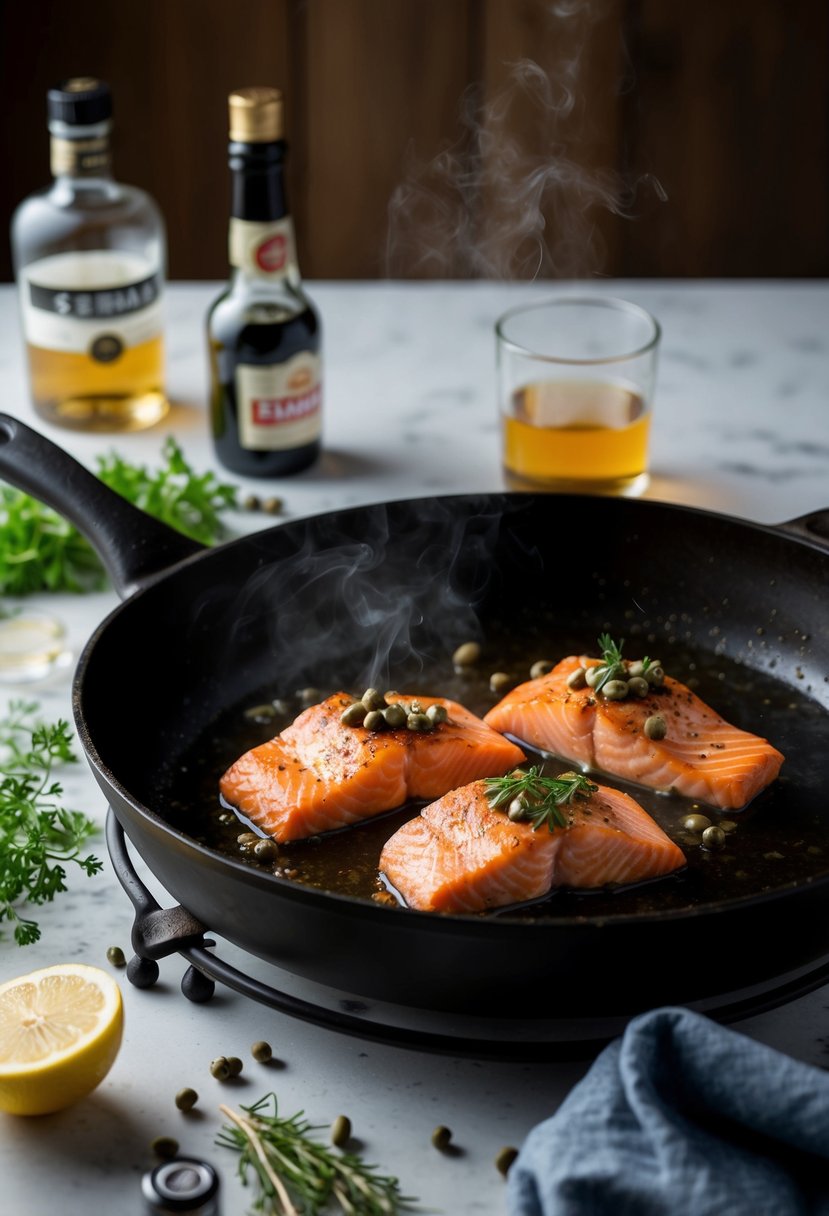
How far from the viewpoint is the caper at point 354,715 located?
7.32ft

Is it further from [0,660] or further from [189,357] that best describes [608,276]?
[0,660]

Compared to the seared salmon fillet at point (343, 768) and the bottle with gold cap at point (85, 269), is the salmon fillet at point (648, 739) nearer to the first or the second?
the seared salmon fillet at point (343, 768)

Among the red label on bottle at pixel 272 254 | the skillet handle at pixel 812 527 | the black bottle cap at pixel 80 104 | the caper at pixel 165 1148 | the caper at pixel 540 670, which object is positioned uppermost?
the black bottle cap at pixel 80 104

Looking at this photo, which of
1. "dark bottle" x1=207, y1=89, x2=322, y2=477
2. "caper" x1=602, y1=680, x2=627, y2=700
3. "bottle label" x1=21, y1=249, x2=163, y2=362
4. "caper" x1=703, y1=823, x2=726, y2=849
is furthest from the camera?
"bottle label" x1=21, y1=249, x2=163, y2=362

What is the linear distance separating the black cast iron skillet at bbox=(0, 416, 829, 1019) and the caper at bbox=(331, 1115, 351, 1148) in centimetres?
14

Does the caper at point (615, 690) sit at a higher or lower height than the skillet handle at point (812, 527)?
lower

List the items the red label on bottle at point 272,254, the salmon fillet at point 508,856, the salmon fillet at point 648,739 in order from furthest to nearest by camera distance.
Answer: the red label on bottle at point 272,254, the salmon fillet at point 648,739, the salmon fillet at point 508,856

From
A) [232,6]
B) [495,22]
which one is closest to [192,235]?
[232,6]

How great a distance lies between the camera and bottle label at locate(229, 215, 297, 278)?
9.60ft

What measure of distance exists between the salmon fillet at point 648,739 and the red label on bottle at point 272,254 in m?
1.10

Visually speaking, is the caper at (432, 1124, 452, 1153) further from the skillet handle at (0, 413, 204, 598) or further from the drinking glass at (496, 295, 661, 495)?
the drinking glass at (496, 295, 661, 495)

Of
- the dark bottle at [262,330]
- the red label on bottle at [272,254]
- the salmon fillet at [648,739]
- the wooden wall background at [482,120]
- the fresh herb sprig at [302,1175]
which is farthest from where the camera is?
the wooden wall background at [482,120]

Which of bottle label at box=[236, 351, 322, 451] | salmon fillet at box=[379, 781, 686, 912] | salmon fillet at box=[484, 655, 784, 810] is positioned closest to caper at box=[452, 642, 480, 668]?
salmon fillet at box=[484, 655, 784, 810]

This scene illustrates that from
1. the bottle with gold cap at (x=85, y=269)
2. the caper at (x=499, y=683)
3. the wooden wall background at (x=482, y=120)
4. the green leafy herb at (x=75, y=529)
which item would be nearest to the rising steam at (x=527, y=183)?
the wooden wall background at (x=482, y=120)
